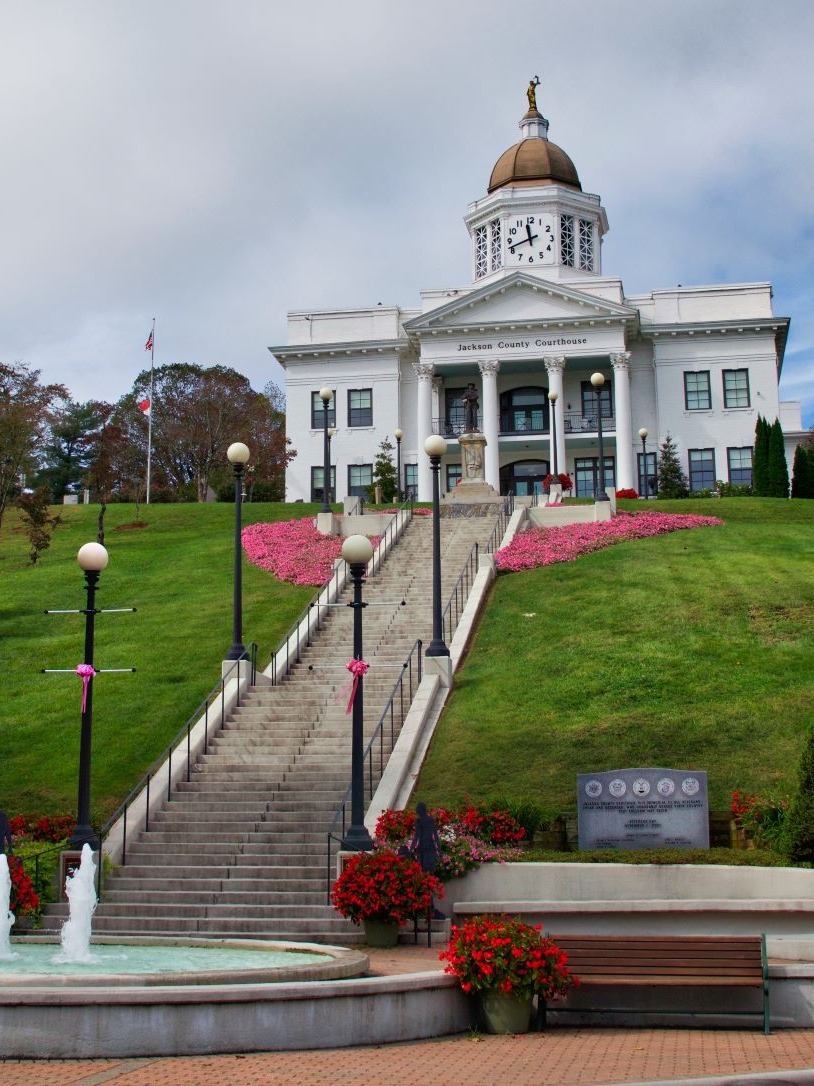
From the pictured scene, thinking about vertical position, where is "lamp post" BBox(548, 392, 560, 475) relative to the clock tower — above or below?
below

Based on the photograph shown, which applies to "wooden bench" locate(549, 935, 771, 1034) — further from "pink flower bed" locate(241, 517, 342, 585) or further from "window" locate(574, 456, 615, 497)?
"window" locate(574, 456, 615, 497)

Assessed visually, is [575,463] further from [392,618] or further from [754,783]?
[754,783]

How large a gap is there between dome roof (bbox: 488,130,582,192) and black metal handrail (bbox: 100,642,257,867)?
49.2 m

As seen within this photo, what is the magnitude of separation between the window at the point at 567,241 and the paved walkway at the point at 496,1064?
201 feet

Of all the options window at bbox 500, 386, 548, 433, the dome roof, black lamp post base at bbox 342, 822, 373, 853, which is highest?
the dome roof

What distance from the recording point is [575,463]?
6644 centimetres

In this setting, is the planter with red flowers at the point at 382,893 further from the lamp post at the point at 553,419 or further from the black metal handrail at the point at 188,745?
the lamp post at the point at 553,419

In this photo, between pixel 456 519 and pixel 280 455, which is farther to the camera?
pixel 280 455

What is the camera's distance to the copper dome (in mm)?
70000

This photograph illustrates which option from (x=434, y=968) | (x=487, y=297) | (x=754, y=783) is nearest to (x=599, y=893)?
(x=434, y=968)

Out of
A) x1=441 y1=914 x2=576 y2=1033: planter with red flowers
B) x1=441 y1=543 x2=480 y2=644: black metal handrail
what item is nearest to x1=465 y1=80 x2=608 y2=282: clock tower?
x1=441 y1=543 x2=480 y2=644: black metal handrail

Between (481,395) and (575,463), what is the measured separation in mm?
6257

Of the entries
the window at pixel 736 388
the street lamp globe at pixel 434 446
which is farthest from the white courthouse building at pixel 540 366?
the street lamp globe at pixel 434 446

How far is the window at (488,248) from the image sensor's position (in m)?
70.0
